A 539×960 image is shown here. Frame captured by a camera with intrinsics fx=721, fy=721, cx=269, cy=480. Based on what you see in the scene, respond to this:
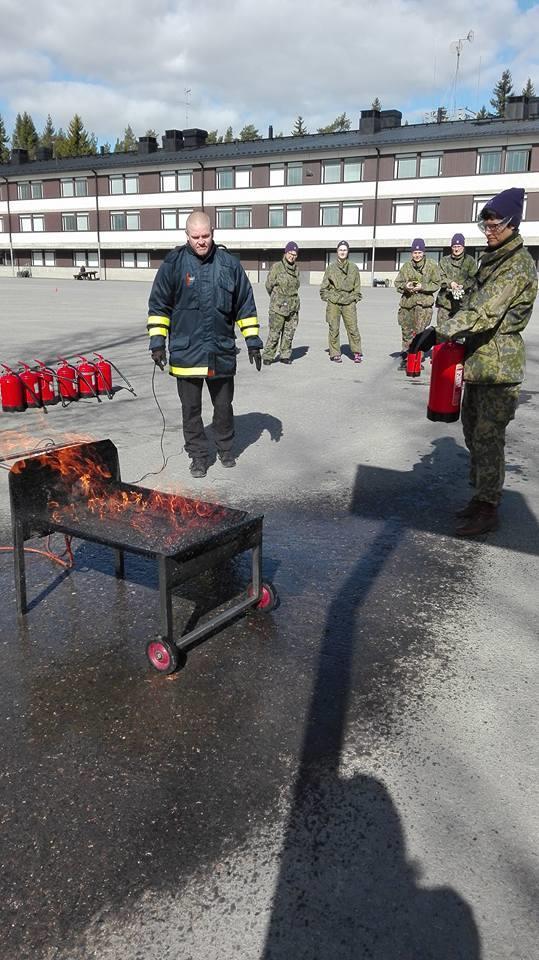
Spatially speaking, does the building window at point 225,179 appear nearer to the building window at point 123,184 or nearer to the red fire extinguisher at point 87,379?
the building window at point 123,184

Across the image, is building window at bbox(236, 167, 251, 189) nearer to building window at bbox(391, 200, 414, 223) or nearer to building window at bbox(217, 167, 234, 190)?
building window at bbox(217, 167, 234, 190)

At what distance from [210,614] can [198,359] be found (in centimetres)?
314

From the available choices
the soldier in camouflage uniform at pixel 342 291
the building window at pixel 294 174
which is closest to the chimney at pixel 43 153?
the building window at pixel 294 174

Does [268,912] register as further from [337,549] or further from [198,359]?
[198,359]

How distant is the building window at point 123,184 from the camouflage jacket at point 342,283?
1802 inches

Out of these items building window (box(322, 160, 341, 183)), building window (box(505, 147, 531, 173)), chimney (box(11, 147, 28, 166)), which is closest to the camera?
building window (box(505, 147, 531, 173))

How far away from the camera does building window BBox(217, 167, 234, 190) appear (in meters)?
50.1

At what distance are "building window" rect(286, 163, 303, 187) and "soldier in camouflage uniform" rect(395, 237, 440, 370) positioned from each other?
125 feet

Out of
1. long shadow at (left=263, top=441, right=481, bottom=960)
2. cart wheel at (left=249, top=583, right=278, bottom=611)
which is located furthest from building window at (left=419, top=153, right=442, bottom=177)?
long shadow at (left=263, top=441, right=481, bottom=960)

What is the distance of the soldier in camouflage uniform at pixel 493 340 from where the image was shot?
496cm

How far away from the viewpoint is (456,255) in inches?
477

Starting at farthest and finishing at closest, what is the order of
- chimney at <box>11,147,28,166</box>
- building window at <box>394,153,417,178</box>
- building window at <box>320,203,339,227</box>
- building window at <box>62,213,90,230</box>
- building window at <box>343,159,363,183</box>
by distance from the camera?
chimney at <box>11,147,28,166</box> → building window at <box>62,213,90,230</box> → building window at <box>320,203,339,227</box> → building window at <box>343,159,363,183</box> → building window at <box>394,153,417,178</box>

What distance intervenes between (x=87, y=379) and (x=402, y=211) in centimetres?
3984

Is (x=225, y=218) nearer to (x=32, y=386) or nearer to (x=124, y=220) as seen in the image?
(x=124, y=220)
